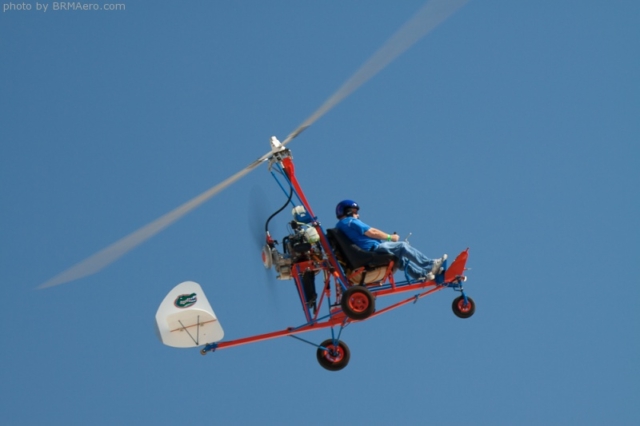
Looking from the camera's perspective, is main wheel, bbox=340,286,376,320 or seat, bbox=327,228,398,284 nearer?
main wheel, bbox=340,286,376,320

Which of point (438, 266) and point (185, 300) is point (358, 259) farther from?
point (185, 300)

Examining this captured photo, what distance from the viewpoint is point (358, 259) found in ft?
58.4

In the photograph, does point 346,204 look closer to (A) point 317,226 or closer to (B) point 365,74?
(A) point 317,226

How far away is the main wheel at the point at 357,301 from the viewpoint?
17.7m

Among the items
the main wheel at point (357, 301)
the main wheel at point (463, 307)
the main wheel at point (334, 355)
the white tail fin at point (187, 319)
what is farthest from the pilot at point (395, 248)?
the white tail fin at point (187, 319)

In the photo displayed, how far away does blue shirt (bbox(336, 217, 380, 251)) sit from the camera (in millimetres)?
17859

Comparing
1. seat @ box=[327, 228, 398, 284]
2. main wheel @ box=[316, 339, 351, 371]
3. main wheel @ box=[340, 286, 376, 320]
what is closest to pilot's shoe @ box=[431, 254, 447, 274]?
seat @ box=[327, 228, 398, 284]

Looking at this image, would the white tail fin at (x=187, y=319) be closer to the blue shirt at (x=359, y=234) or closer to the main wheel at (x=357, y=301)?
the main wheel at (x=357, y=301)

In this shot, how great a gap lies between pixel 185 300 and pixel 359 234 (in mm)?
3302

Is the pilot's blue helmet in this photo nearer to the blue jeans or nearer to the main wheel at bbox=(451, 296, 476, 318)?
the blue jeans

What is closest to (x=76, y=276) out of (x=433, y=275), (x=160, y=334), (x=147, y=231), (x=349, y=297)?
(x=147, y=231)

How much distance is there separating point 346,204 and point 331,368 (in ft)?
10.7

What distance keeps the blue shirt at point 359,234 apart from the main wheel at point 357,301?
0.75 m

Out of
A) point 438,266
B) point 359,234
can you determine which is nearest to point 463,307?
point 438,266
